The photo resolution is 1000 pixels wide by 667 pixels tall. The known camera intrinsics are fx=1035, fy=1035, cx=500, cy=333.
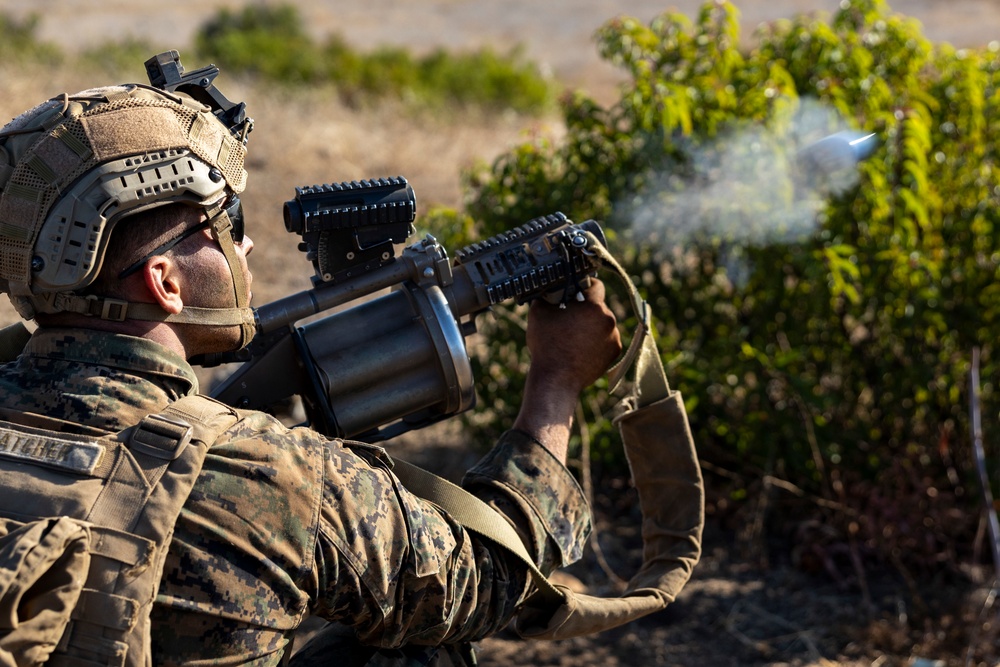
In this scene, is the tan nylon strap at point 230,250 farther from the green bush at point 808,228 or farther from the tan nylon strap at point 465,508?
the green bush at point 808,228

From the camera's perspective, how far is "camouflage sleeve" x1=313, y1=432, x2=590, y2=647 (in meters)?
1.78

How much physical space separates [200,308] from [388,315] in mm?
529

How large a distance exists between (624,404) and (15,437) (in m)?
1.47

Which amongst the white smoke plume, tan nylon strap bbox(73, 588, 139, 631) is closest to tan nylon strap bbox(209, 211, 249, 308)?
tan nylon strap bbox(73, 588, 139, 631)

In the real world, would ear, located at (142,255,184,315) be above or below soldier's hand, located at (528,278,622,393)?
above

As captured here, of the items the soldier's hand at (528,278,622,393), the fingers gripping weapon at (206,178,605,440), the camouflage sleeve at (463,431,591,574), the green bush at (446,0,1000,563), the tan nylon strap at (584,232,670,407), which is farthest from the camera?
the green bush at (446,0,1000,563)

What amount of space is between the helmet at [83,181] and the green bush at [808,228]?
1.94m

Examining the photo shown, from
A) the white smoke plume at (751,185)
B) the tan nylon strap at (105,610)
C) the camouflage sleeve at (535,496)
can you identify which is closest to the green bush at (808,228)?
the white smoke plume at (751,185)

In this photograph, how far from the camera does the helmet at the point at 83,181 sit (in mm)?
1745

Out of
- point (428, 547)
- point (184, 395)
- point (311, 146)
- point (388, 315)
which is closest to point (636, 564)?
point (388, 315)

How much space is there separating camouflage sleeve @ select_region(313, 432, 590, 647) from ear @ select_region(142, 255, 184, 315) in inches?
15.1

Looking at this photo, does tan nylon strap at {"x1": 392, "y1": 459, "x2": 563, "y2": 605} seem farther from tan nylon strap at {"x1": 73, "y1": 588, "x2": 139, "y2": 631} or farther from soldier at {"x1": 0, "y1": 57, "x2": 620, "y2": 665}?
tan nylon strap at {"x1": 73, "y1": 588, "x2": 139, "y2": 631}

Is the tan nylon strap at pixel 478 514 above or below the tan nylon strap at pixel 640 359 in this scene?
below

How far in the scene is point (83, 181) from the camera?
1.75 metres
